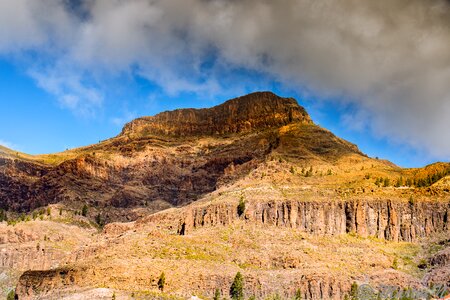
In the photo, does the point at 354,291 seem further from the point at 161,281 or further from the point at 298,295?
the point at 161,281

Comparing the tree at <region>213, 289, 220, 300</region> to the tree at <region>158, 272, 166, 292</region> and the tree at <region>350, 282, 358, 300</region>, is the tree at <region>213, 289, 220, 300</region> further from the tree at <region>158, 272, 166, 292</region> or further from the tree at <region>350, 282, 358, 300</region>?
the tree at <region>350, 282, 358, 300</region>

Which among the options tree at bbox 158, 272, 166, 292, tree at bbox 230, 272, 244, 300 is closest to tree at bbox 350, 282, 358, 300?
tree at bbox 230, 272, 244, 300

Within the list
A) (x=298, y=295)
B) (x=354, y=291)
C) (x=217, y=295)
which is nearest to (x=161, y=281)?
(x=217, y=295)

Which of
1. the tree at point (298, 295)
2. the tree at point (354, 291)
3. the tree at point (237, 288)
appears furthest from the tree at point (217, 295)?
the tree at point (354, 291)

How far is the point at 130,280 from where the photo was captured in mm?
183000

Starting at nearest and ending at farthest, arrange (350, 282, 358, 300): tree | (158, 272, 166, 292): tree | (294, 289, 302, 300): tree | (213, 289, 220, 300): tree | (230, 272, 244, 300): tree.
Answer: (213, 289, 220, 300): tree
(294, 289, 302, 300): tree
(158, 272, 166, 292): tree
(230, 272, 244, 300): tree
(350, 282, 358, 300): tree

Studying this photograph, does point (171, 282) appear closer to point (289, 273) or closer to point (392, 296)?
point (289, 273)

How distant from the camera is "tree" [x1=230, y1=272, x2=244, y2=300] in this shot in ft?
599

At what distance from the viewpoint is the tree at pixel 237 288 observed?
183 meters

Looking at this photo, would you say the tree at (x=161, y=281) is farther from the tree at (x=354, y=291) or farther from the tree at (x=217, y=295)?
the tree at (x=354, y=291)

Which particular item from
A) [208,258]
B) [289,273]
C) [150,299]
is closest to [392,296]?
[289,273]

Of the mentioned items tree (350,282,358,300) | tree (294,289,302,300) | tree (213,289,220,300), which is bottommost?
tree (213,289,220,300)

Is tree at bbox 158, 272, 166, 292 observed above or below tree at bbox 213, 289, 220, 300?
above

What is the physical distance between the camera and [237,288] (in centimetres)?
18325
